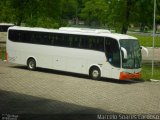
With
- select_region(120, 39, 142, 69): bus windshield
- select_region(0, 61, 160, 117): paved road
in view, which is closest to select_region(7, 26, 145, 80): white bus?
select_region(120, 39, 142, 69): bus windshield

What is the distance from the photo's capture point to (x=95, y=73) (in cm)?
2488

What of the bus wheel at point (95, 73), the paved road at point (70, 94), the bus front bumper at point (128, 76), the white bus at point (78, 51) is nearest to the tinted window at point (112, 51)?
the white bus at point (78, 51)

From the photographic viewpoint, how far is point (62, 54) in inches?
1043

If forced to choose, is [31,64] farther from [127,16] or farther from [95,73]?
[127,16]

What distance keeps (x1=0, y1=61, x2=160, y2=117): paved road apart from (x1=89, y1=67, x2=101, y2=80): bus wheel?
386 millimetres

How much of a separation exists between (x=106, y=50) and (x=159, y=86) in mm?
3621

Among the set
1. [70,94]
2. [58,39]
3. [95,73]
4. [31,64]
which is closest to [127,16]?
[58,39]

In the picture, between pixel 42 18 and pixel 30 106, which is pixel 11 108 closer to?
pixel 30 106

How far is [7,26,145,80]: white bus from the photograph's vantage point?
78.4ft

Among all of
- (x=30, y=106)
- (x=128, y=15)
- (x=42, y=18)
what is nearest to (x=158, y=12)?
(x=128, y=15)

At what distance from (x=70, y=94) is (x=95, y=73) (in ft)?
19.6

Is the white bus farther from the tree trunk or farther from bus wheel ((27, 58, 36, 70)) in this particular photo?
the tree trunk

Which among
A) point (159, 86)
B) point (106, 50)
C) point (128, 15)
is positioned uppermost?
point (128, 15)

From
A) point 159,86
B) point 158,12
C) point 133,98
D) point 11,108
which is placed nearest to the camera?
point 11,108
